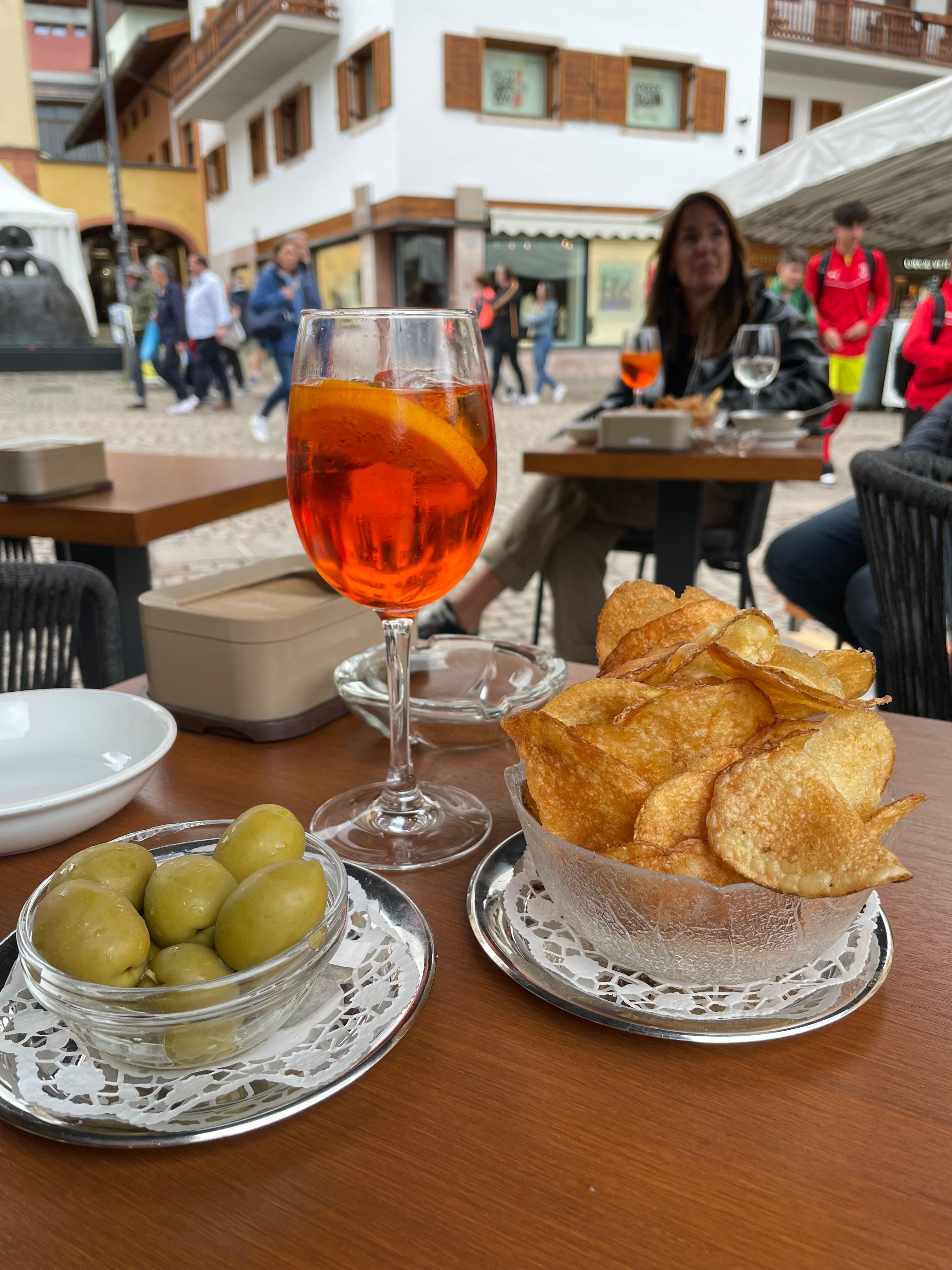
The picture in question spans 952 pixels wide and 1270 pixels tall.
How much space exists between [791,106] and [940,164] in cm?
1340

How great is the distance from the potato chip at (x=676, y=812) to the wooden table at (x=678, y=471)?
158 centimetres

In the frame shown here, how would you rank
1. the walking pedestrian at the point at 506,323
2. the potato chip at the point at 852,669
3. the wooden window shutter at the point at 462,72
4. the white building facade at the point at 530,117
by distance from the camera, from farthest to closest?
the white building facade at the point at 530,117 < the wooden window shutter at the point at 462,72 < the walking pedestrian at the point at 506,323 < the potato chip at the point at 852,669

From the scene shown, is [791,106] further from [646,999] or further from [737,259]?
[646,999]

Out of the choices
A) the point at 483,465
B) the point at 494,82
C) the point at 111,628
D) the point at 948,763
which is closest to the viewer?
the point at 483,465

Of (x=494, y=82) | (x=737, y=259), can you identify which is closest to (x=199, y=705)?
(x=737, y=259)

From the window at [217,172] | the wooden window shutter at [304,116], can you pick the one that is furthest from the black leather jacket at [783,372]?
the window at [217,172]

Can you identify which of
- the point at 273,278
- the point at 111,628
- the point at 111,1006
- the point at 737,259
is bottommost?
the point at 111,628

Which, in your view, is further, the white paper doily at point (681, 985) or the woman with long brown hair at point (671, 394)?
the woman with long brown hair at point (671, 394)

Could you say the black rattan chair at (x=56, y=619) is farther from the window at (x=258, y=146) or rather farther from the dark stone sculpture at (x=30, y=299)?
the window at (x=258, y=146)

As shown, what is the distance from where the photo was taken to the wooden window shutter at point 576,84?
14.3m

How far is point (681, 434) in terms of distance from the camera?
2.37 metres

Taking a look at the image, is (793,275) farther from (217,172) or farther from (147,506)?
(217,172)

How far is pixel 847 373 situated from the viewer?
23.1ft

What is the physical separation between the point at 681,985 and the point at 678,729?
131mm
